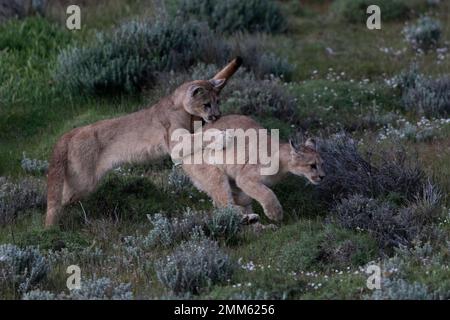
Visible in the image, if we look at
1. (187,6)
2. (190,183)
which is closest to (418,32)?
(187,6)

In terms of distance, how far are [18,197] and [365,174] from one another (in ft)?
12.4

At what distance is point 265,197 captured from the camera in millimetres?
10781

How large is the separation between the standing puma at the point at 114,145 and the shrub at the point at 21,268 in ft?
5.49

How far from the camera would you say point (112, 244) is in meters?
10.5

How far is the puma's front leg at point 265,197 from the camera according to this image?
425 inches

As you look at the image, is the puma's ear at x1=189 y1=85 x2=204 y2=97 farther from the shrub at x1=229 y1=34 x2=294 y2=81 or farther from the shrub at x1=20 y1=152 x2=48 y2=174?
the shrub at x1=229 y1=34 x2=294 y2=81

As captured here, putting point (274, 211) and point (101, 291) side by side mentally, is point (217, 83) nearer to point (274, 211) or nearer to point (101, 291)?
point (274, 211)

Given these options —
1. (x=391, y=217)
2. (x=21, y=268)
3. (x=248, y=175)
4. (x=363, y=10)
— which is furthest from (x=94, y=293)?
(x=363, y=10)

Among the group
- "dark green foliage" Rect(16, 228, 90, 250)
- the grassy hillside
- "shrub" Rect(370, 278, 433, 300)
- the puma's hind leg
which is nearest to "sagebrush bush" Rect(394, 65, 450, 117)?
the grassy hillside

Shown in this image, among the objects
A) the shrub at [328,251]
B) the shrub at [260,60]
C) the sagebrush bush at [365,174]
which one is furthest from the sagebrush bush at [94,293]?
the shrub at [260,60]
